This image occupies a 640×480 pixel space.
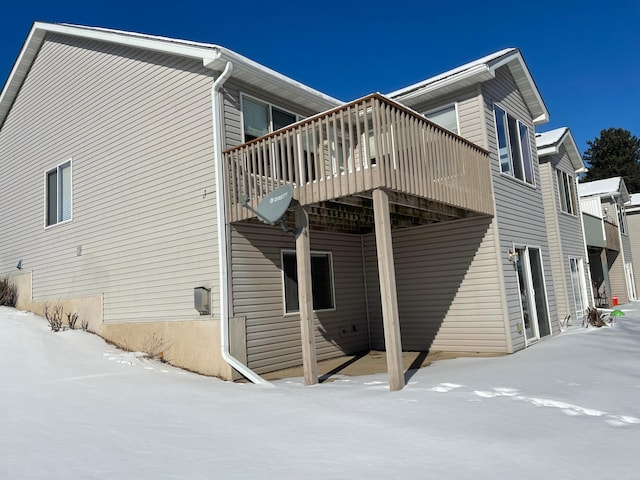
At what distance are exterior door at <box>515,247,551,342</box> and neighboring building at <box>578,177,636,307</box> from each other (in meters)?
9.24

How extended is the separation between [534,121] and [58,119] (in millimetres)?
12529

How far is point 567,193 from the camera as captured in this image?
625 inches

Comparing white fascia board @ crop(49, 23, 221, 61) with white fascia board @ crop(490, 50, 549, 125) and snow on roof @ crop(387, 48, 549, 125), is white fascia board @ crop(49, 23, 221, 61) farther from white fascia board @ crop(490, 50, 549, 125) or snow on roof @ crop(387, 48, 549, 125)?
white fascia board @ crop(490, 50, 549, 125)

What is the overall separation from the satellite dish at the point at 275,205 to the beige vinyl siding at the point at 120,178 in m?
1.32

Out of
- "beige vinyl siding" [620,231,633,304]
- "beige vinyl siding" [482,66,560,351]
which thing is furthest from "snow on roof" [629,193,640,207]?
"beige vinyl siding" [482,66,560,351]

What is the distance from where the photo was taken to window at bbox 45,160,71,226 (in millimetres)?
11594

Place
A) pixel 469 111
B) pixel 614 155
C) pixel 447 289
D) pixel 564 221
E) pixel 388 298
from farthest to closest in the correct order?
pixel 614 155, pixel 564 221, pixel 447 289, pixel 469 111, pixel 388 298

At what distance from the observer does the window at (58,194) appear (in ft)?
38.0

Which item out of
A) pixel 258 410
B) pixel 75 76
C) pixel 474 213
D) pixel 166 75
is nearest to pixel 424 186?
pixel 474 213

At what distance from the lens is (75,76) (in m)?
11.6

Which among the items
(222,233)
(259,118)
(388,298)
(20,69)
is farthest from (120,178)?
(388,298)

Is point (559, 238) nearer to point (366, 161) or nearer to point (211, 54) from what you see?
point (366, 161)

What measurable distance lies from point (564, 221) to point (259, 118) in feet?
35.9

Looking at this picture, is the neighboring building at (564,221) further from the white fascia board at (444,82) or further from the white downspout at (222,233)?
the white downspout at (222,233)
